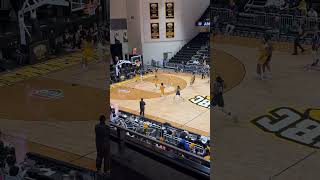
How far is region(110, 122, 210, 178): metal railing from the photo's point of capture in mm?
5012

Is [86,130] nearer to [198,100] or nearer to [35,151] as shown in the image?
[35,151]

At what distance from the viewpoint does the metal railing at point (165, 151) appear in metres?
5.01

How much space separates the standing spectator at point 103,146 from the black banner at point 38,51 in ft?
5.88

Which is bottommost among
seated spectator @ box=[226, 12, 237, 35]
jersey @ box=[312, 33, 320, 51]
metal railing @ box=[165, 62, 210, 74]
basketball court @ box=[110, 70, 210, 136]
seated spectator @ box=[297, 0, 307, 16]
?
basketball court @ box=[110, 70, 210, 136]

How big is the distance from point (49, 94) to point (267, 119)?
376 cm

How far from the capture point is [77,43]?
6.80 meters

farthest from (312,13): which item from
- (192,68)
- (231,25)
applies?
(192,68)

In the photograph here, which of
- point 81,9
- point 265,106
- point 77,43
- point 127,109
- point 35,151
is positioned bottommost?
point 127,109

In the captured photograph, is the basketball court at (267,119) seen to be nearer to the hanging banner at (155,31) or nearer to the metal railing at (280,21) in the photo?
the metal railing at (280,21)

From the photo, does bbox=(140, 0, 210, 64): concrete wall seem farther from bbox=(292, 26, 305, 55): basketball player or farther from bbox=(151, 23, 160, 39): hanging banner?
bbox=(292, 26, 305, 55): basketball player

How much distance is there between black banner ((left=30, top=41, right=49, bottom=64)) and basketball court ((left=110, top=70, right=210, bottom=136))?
5952mm

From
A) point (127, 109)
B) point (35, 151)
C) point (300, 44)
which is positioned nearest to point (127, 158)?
point (35, 151)

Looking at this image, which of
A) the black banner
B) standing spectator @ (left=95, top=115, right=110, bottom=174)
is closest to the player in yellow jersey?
the black banner

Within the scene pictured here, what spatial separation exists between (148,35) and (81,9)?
15.5 metres
